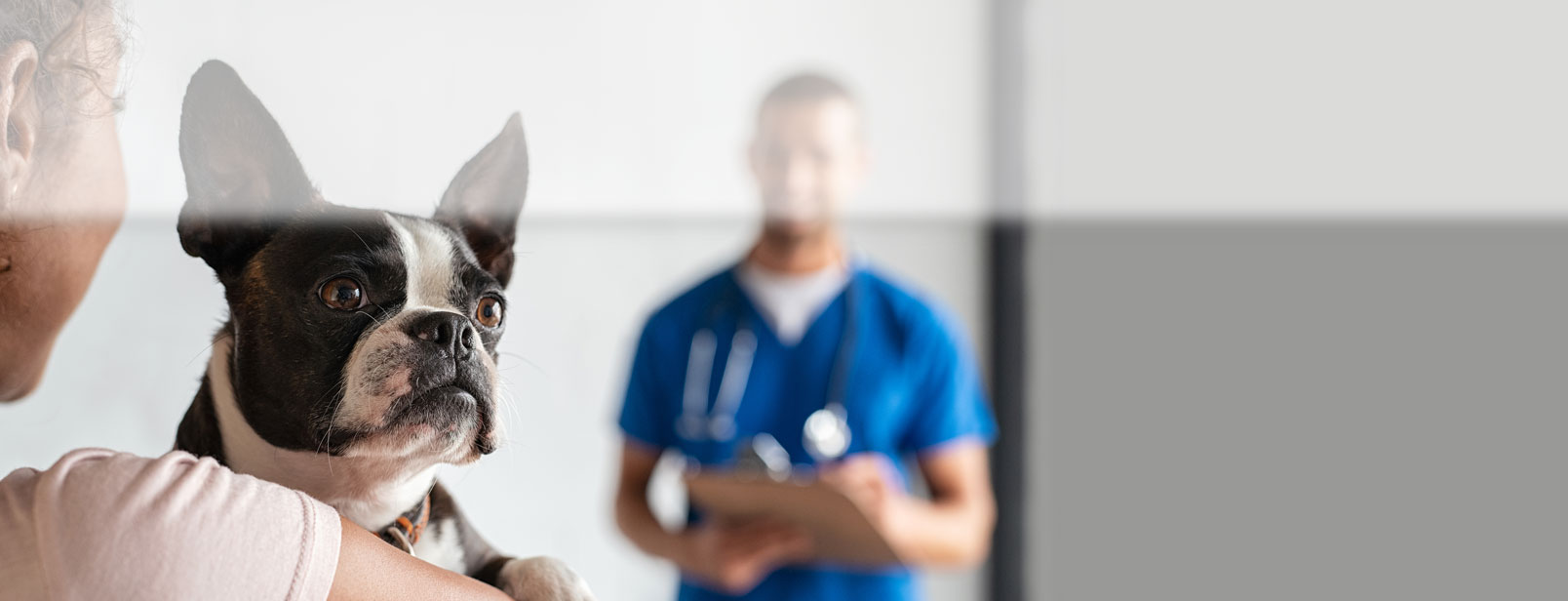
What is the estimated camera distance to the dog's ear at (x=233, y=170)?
0.80 feet

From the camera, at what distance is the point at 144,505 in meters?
0.23

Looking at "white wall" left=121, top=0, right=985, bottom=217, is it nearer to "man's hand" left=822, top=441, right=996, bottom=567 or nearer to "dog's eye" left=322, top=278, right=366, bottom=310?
"dog's eye" left=322, top=278, right=366, bottom=310

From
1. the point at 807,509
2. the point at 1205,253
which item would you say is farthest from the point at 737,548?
the point at 1205,253

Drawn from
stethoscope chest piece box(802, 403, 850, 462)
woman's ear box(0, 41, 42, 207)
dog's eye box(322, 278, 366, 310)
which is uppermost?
woman's ear box(0, 41, 42, 207)

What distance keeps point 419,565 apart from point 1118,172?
1.97 meters

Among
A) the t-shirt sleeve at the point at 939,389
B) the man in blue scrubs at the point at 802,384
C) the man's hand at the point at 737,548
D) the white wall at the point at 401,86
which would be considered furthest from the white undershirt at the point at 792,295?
the white wall at the point at 401,86

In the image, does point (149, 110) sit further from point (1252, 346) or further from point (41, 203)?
point (1252, 346)

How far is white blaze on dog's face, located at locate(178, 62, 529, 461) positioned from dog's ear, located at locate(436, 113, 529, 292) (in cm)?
1

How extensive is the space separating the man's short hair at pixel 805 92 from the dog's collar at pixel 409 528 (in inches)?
41.8

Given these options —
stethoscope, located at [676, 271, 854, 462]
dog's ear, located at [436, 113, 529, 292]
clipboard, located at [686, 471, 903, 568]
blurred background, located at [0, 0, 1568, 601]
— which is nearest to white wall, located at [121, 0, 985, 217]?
dog's ear, located at [436, 113, 529, 292]

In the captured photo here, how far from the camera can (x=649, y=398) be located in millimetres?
1214

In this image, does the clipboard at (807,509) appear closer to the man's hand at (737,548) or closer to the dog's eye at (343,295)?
the man's hand at (737,548)

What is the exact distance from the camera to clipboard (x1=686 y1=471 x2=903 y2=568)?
0.99m

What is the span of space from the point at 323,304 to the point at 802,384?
1007 mm
